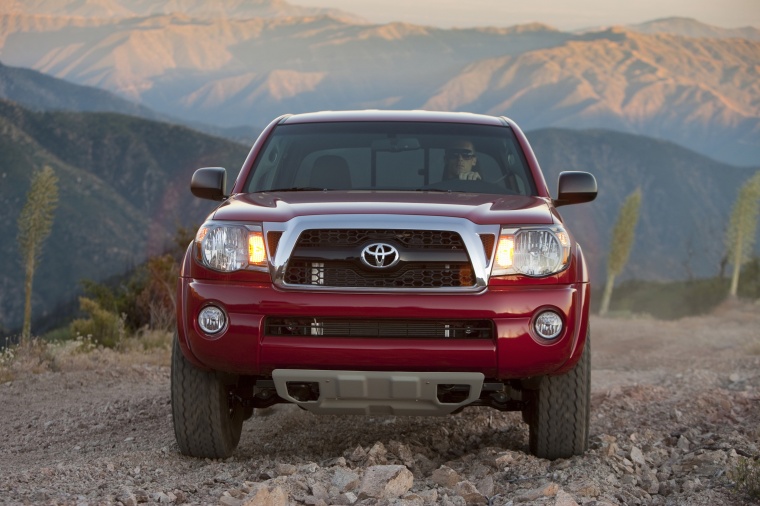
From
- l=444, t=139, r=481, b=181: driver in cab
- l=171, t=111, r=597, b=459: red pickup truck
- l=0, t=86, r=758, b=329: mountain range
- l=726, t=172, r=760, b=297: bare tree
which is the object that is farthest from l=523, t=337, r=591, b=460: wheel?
l=0, t=86, r=758, b=329: mountain range

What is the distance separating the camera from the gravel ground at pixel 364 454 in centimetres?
452

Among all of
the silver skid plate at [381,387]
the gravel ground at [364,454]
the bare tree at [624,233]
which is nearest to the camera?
the gravel ground at [364,454]

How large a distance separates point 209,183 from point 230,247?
4.04 ft

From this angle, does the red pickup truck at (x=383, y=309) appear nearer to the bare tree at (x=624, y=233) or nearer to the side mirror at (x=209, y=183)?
the side mirror at (x=209, y=183)

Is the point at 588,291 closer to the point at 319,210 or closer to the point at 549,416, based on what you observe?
the point at 549,416

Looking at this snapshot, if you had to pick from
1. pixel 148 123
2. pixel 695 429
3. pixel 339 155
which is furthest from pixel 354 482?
pixel 148 123

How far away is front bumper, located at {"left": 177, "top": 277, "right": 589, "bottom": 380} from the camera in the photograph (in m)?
4.55

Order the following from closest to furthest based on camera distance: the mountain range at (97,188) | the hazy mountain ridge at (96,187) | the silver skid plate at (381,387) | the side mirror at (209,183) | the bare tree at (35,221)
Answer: the silver skid plate at (381,387), the side mirror at (209,183), the bare tree at (35,221), the mountain range at (97,188), the hazy mountain ridge at (96,187)

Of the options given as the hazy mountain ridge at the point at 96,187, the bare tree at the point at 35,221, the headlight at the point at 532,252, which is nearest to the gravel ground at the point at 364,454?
the headlight at the point at 532,252

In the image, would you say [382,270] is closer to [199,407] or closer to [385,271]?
[385,271]

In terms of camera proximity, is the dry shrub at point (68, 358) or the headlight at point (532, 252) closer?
the headlight at point (532, 252)

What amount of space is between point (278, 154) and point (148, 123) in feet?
455

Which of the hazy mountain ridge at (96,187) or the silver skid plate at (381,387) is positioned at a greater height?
the silver skid plate at (381,387)

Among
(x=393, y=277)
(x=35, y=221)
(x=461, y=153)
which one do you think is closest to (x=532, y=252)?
(x=393, y=277)
